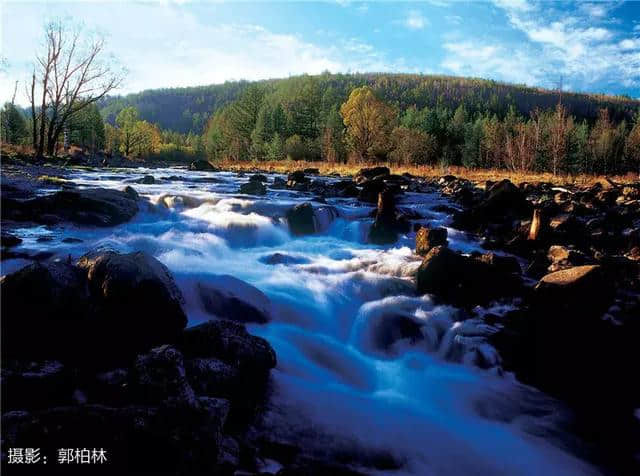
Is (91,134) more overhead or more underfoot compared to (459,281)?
more overhead

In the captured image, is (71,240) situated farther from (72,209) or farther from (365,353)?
(365,353)

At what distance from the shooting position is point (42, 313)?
4820 mm

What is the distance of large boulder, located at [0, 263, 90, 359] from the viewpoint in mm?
4605

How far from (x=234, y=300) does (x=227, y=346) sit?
2.35 metres

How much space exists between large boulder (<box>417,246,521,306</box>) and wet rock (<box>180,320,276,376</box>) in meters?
4.02

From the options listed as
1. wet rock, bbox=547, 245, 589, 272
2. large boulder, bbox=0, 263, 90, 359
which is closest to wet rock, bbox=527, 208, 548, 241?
wet rock, bbox=547, 245, 589, 272

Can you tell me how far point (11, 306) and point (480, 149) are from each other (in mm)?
74947

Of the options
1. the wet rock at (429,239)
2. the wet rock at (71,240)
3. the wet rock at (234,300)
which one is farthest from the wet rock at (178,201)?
the wet rock at (429,239)

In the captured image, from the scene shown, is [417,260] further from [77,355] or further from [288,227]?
[77,355]

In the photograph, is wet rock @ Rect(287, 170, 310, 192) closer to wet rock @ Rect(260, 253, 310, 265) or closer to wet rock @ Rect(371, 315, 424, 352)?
wet rock @ Rect(260, 253, 310, 265)

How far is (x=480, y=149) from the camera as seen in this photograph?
234 ft

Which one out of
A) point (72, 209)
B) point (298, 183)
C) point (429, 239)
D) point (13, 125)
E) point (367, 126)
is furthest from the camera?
point (13, 125)

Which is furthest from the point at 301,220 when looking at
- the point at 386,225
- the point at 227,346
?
the point at 227,346

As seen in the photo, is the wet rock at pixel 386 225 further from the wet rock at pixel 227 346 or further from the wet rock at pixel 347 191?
the wet rock at pixel 227 346
